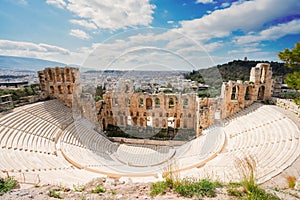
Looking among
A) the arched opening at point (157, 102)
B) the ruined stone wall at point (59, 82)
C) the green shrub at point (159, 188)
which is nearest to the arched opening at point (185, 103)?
the arched opening at point (157, 102)

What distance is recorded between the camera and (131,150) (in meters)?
14.7

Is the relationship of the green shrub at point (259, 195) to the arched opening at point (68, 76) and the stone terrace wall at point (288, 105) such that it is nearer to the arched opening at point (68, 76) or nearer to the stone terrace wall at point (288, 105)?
the stone terrace wall at point (288, 105)

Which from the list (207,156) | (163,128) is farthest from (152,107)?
(207,156)

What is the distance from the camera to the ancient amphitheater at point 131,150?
7066mm

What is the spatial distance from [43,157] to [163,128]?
44.9 ft

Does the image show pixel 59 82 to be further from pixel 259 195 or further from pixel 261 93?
pixel 261 93

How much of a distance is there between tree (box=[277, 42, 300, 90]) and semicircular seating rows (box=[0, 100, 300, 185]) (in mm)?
3142

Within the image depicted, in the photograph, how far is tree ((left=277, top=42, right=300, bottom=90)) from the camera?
5.28 meters

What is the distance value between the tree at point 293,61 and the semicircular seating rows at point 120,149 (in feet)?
10.3

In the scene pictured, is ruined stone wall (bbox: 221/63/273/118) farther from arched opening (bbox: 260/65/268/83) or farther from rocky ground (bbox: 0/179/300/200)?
rocky ground (bbox: 0/179/300/200)

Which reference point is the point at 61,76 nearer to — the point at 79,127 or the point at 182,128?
the point at 79,127

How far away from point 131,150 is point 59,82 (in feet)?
38.8

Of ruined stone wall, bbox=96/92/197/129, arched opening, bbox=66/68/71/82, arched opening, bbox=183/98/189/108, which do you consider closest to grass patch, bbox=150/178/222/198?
ruined stone wall, bbox=96/92/197/129

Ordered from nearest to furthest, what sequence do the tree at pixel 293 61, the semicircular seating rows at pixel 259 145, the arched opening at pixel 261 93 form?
the tree at pixel 293 61 < the semicircular seating rows at pixel 259 145 < the arched opening at pixel 261 93
